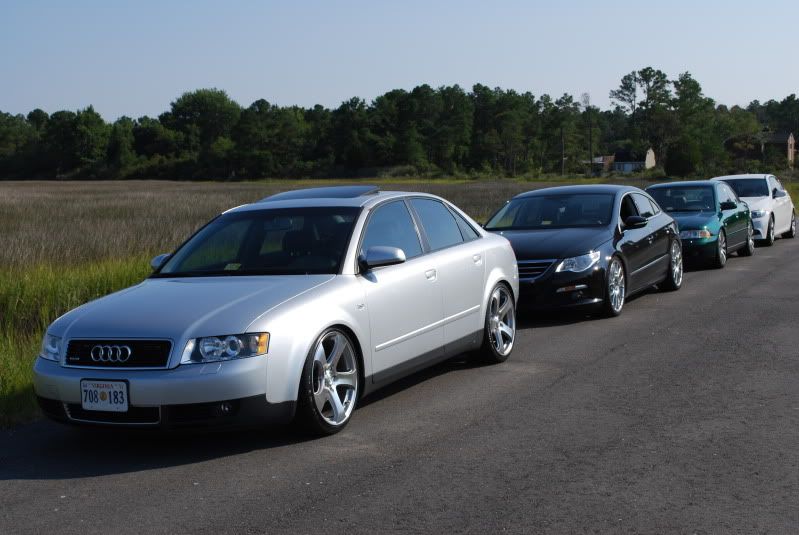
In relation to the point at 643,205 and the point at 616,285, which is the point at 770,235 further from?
the point at 616,285

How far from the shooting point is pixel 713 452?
19.9 ft

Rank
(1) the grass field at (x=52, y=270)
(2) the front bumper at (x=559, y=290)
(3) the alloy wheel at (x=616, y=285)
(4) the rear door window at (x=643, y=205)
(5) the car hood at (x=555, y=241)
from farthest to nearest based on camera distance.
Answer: (4) the rear door window at (x=643, y=205)
(3) the alloy wheel at (x=616, y=285)
(5) the car hood at (x=555, y=241)
(2) the front bumper at (x=559, y=290)
(1) the grass field at (x=52, y=270)

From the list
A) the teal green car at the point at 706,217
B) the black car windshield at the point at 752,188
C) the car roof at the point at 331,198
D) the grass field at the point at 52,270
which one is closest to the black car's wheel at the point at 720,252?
the teal green car at the point at 706,217

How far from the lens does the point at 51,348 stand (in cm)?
647

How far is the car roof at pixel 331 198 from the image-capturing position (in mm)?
7918

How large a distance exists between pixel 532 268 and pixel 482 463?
586 centimetres

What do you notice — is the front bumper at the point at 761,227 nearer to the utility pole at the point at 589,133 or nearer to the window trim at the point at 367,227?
the window trim at the point at 367,227

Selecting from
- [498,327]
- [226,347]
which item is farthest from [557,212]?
[226,347]

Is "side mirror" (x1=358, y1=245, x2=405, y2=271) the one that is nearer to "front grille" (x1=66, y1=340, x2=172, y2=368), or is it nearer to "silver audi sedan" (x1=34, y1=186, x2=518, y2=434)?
"silver audi sedan" (x1=34, y1=186, x2=518, y2=434)

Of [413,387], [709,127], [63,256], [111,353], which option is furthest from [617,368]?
[709,127]

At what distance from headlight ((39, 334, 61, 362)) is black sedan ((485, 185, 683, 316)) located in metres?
6.08

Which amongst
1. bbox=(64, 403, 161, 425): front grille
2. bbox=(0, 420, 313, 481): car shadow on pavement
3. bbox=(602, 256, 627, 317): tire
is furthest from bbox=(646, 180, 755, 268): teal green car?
bbox=(64, 403, 161, 425): front grille

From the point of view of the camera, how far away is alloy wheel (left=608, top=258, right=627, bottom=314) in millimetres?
11789

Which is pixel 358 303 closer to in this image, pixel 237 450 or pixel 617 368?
pixel 237 450
